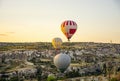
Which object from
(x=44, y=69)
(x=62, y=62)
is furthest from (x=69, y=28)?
(x=44, y=69)

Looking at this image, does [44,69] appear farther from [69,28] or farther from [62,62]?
[69,28]

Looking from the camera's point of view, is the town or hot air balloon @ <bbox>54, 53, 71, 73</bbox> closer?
hot air balloon @ <bbox>54, 53, 71, 73</bbox>

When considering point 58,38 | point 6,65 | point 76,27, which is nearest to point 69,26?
point 76,27

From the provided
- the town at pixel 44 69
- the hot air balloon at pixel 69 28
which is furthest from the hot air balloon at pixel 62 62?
the town at pixel 44 69

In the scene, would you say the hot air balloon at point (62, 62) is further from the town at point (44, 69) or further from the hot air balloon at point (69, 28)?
the town at point (44, 69)

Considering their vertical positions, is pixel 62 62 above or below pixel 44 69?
above

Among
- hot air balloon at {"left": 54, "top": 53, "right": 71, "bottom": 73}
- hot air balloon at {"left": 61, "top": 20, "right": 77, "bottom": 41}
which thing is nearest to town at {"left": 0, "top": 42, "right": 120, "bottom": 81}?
hot air balloon at {"left": 54, "top": 53, "right": 71, "bottom": 73}

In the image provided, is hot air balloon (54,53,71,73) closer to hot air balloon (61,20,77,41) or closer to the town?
hot air balloon (61,20,77,41)

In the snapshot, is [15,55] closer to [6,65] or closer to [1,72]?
[6,65]
